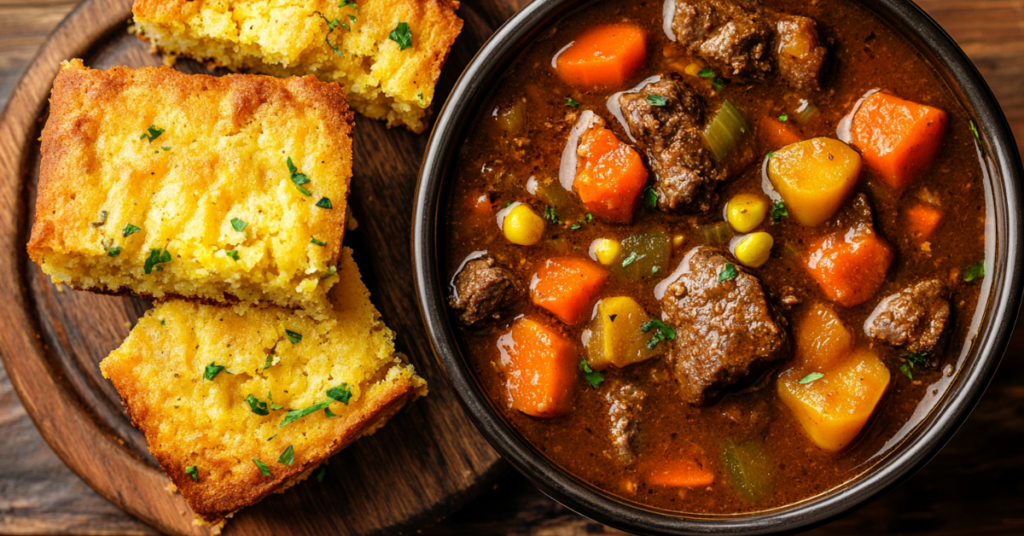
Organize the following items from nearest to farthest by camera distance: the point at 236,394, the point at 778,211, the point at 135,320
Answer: the point at 778,211 → the point at 236,394 → the point at 135,320

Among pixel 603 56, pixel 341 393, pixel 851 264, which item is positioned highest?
pixel 603 56

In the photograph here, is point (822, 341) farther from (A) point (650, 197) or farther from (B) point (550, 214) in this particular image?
(B) point (550, 214)

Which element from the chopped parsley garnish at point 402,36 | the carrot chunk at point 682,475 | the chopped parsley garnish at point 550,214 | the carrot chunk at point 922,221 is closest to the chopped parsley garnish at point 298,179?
the chopped parsley garnish at point 402,36

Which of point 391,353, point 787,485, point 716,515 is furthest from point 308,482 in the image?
point 787,485

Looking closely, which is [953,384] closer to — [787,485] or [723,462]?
[787,485]

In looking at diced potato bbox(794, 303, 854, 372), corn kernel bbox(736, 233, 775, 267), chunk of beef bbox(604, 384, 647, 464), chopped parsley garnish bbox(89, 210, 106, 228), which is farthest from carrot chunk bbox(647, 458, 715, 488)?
chopped parsley garnish bbox(89, 210, 106, 228)

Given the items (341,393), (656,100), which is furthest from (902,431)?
(341,393)
